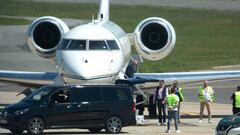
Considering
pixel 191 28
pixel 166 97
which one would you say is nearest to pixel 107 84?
pixel 166 97

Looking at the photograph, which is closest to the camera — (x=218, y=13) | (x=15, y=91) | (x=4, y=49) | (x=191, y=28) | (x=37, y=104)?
(x=37, y=104)

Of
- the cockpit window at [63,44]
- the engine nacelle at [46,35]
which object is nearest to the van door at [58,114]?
the cockpit window at [63,44]

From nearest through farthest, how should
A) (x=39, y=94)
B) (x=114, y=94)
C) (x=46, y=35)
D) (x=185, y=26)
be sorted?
(x=39, y=94), (x=114, y=94), (x=46, y=35), (x=185, y=26)

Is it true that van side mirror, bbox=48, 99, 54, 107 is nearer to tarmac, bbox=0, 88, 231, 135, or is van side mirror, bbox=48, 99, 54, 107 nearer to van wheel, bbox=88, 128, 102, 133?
tarmac, bbox=0, 88, 231, 135

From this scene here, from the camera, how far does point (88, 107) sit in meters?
29.7

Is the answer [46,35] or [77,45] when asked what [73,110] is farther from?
[46,35]

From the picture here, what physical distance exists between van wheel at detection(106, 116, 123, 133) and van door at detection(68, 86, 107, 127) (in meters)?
0.28

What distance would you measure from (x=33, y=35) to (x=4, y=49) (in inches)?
1309

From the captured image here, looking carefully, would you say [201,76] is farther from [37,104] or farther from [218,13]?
[218,13]

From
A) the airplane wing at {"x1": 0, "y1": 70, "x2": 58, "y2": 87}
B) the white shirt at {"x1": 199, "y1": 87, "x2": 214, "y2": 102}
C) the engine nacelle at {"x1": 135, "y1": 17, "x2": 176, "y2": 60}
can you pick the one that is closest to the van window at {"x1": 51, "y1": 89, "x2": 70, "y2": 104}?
the airplane wing at {"x1": 0, "y1": 70, "x2": 58, "y2": 87}

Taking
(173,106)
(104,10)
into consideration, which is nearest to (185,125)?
(173,106)

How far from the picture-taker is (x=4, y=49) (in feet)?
225

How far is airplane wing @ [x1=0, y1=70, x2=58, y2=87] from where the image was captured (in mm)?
35656

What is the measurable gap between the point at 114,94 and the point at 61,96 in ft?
5.53
